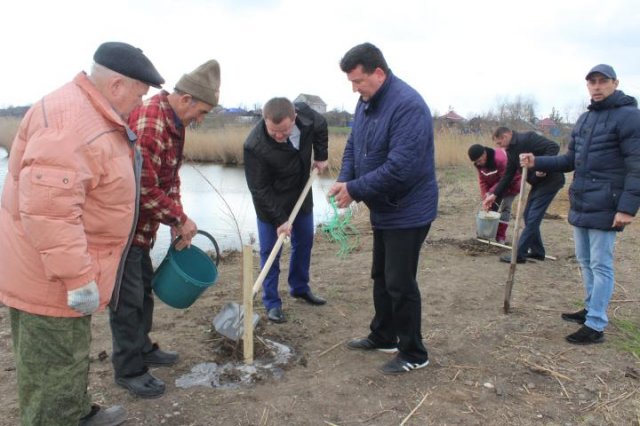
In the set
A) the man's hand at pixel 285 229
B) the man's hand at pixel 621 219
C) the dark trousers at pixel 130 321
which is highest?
the man's hand at pixel 621 219

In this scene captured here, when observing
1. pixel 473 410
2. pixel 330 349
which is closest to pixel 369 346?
pixel 330 349

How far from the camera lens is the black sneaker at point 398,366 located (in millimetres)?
3262

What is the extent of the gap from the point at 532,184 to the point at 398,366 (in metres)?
3.70

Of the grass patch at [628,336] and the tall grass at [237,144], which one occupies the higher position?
the tall grass at [237,144]

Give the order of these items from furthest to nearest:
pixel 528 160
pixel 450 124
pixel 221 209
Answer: pixel 450 124 → pixel 221 209 → pixel 528 160

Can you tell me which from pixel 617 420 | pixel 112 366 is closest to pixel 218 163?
pixel 112 366

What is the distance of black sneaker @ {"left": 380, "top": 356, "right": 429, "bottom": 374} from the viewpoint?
326cm

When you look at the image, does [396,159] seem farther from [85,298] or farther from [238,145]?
[238,145]

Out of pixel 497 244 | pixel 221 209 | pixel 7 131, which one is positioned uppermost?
pixel 7 131

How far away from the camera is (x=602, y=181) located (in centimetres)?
352

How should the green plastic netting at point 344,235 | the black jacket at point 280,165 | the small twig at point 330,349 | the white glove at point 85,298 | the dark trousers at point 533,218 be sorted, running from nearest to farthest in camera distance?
the white glove at point 85,298 < the small twig at point 330,349 < the black jacket at point 280,165 < the dark trousers at point 533,218 < the green plastic netting at point 344,235

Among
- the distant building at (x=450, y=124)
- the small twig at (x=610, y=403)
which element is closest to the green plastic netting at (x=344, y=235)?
the small twig at (x=610, y=403)

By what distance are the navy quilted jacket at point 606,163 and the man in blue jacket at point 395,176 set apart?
1290 millimetres

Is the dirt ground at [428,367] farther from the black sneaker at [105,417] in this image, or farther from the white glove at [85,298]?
the white glove at [85,298]
